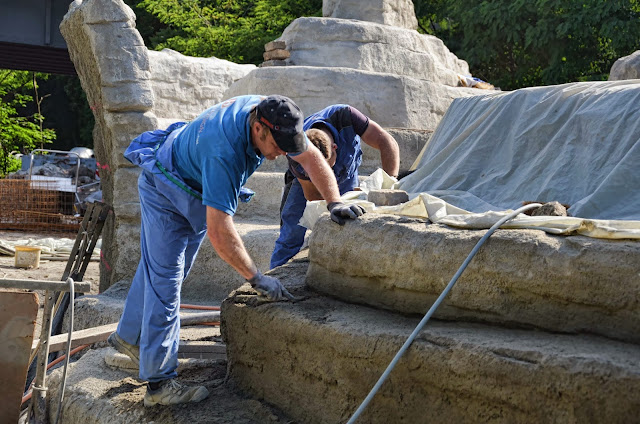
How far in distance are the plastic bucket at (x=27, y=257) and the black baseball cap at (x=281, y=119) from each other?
7752 millimetres

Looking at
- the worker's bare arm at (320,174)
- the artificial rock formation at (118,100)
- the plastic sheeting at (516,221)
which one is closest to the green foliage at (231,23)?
the artificial rock formation at (118,100)

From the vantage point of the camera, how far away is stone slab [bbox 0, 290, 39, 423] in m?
3.32

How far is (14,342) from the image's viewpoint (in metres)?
3.34

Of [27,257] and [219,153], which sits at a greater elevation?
[219,153]

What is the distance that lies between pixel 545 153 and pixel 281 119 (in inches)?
108

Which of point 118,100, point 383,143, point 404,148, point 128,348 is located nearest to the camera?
point 128,348

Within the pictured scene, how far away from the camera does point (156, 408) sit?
3016mm

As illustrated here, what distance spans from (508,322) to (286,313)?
92 cm

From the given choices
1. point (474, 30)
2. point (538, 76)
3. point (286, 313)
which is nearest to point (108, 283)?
point (286, 313)

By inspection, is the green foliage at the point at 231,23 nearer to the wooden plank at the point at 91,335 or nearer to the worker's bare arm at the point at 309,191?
the wooden plank at the point at 91,335

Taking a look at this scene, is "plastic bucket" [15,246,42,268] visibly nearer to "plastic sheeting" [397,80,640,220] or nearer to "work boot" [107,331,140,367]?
"plastic sheeting" [397,80,640,220]

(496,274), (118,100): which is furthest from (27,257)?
(496,274)

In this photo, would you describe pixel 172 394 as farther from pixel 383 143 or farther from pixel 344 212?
pixel 383 143

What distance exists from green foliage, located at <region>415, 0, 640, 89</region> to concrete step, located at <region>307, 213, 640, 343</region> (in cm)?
1225
